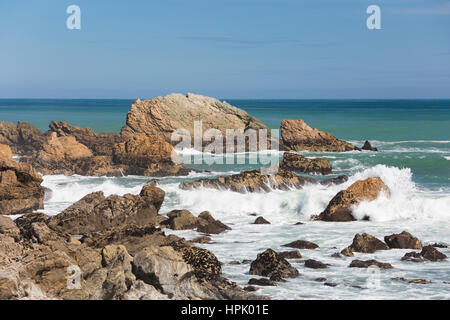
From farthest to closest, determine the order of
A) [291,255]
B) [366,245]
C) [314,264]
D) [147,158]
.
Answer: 1. [147,158]
2. [366,245]
3. [291,255]
4. [314,264]

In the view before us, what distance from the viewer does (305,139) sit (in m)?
48.5

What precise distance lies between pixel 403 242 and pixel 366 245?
127 cm

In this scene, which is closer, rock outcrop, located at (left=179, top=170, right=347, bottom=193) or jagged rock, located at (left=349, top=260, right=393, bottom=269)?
jagged rock, located at (left=349, top=260, right=393, bottom=269)

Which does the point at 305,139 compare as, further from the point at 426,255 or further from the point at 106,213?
the point at 426,255

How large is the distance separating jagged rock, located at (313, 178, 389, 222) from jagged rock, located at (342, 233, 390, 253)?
450cm

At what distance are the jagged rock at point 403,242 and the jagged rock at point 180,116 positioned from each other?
109 ft

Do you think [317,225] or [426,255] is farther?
[317,225]

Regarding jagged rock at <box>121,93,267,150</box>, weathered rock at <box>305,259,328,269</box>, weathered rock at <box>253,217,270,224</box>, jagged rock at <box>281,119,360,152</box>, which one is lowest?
weathered rock at <box>253,217,270,224</box>

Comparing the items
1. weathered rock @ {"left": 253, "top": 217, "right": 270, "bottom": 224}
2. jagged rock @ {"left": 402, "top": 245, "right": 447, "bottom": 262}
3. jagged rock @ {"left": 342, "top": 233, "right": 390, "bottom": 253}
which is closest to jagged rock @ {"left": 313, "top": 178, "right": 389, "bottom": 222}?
weathered rock @ {"left": 253, "top": 217, "right": 270, "bottom": 224}

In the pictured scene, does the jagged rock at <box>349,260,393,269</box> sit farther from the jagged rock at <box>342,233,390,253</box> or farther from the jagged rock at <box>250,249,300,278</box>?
the jagged rock at <box>250,249,300,278</box>

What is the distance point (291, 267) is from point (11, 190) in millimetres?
12969

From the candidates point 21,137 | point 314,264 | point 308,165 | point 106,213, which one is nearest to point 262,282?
point 314,264

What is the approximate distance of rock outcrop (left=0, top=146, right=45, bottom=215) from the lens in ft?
74.9
